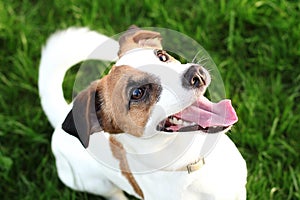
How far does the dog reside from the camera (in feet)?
7.08

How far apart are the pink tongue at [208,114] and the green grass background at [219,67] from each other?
0.79 m

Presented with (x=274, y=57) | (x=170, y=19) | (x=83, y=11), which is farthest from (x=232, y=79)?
(x=83, y=11)

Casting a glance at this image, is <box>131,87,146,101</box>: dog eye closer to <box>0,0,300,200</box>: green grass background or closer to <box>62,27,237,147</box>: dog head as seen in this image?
<box>62,27,237,147</box>: dog head

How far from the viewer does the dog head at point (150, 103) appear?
2148 millimetres

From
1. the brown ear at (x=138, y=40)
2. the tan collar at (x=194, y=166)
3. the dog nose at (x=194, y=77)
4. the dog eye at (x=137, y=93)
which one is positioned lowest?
the tan collar at (x=194, y=166)

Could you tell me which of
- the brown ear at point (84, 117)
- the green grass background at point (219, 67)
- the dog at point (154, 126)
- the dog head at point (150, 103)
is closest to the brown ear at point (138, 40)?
the dog at point (154, 126)

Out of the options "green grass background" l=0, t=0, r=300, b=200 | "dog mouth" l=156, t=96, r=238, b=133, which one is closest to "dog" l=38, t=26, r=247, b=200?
"dog mouth" l=156, t=96, r=238, b=133

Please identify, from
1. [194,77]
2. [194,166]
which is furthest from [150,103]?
[194,166]

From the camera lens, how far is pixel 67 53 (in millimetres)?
2768

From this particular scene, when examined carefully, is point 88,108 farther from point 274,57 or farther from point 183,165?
point 274,57

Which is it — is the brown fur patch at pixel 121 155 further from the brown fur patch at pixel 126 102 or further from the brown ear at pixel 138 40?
the brown ear at pixel 138 40

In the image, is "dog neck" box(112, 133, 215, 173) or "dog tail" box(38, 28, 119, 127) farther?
"dog tail" box(38, 28, 119, 127)

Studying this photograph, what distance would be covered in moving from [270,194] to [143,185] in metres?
0.73

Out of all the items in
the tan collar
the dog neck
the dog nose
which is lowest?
the tan collar
